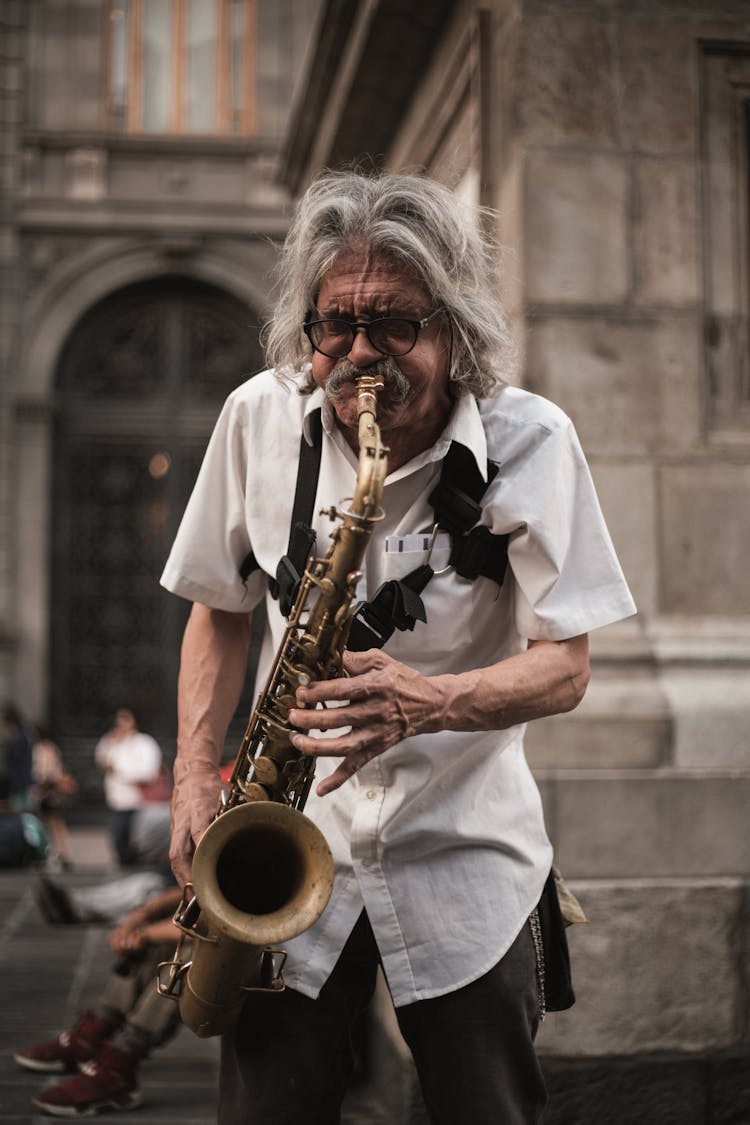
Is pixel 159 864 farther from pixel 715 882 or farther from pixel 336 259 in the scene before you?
pixel 336 259

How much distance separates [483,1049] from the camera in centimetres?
239

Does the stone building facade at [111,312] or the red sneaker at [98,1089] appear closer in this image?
the red sneaker at [98,1089]

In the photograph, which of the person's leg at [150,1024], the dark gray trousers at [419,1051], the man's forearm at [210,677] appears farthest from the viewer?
the person's leg at [150,1024]

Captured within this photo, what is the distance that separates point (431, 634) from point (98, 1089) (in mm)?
2958

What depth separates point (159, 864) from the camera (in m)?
5.85

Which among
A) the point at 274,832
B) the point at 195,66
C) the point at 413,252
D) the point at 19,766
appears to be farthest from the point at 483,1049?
the point at 195,66

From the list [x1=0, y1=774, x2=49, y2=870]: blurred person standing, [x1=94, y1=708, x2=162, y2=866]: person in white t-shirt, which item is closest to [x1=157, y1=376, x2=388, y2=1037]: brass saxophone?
[x1=0, y1=774, x2=49, y2=870]: blurred person standing

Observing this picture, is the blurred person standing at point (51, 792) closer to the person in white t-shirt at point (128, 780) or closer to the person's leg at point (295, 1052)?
the person in white t-shirt at point (128, 780)

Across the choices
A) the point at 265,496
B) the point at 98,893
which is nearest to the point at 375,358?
the point at 265,496

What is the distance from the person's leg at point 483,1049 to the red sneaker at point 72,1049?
9.62 feet

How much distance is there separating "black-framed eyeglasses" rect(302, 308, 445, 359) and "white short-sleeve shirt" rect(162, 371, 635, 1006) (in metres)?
0.13

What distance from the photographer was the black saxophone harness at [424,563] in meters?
2.35

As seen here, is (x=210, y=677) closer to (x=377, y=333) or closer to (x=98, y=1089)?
(x=377, y=333)

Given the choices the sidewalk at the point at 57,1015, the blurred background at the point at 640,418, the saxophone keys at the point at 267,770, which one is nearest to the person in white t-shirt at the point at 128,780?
the sidewalk at the point at 57,1015
